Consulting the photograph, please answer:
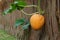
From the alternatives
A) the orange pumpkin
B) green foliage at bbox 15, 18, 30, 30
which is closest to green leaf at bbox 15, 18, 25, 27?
green foliage at bbox 15, 18, 30, 30

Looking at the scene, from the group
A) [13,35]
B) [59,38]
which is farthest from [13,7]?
[13,35]

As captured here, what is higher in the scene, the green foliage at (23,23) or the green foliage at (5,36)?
the green foliage at (23,23)

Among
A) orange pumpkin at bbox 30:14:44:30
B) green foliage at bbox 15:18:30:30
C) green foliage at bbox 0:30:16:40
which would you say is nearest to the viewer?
orange pumpkin at bbox 30:14:44:30

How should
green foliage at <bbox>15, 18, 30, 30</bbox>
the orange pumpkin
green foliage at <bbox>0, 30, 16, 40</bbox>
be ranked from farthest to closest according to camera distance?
1. green foliage at <bbox>0, 30, 16, 40</bbox>
2. green foliage at <bbox>15, 18, 30, 30</bbox>
3. the orange pumpkin

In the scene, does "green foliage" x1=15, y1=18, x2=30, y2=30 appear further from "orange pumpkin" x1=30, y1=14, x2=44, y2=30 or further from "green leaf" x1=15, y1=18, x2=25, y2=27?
"orange pumpkin" x1=30, y1=14, x2=44, y2=30

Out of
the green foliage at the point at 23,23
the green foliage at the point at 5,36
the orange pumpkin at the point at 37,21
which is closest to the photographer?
the orange pumpkin at the point at 37,21

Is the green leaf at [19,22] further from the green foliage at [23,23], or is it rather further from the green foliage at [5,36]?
the green foliage at [5,36]

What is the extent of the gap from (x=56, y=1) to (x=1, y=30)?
0.87 m

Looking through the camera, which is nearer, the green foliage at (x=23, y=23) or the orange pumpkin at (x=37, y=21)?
the orange pumpkin at (x=37, y=21)

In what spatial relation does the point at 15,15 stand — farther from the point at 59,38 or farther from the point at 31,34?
the point at 59,38

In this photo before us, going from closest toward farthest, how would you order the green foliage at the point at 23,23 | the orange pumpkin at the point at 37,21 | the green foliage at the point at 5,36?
the orange pumpkin at the point at 37,21 → the green foliage at the point at 23,23 → the green foliage at the point at 5,36

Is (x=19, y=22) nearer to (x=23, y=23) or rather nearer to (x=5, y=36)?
(x=23, y=23)

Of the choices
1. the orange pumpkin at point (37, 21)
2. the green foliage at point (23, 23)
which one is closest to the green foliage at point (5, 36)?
the green foliage at point (23, 23)

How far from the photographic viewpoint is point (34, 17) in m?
1.19
